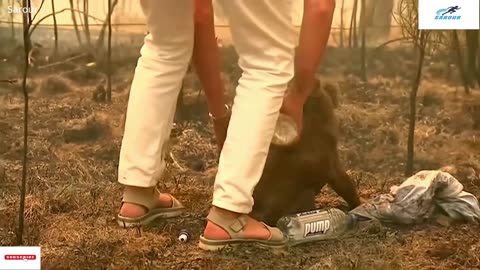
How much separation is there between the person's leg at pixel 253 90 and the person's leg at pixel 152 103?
0.12 metres

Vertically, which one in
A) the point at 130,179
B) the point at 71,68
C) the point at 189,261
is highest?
the point at 71,68

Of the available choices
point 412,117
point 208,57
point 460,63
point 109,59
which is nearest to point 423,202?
point 412,117

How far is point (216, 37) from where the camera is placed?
1.60 m

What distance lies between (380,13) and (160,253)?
63cm

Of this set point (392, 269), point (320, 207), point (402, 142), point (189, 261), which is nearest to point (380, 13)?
point (402, 142)

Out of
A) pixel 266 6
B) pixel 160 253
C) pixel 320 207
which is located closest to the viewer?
pixel 266 6

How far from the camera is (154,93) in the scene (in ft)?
5.21

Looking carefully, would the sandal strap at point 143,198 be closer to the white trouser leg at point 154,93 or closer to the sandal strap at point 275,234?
the white trouser leg at point 154,93

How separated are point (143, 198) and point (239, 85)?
311mm

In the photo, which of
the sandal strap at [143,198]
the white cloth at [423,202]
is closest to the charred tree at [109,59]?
the sandal strap at [143,198]

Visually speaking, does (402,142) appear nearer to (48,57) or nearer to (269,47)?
(269,47)

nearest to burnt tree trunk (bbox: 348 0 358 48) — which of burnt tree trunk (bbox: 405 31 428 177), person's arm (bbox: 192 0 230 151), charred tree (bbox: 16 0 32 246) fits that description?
burnt tree trunk (bbox: 405 31 428 177)

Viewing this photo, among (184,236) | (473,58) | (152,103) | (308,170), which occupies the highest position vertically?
(473,58)

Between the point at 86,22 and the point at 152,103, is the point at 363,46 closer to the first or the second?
the point at 152,103
